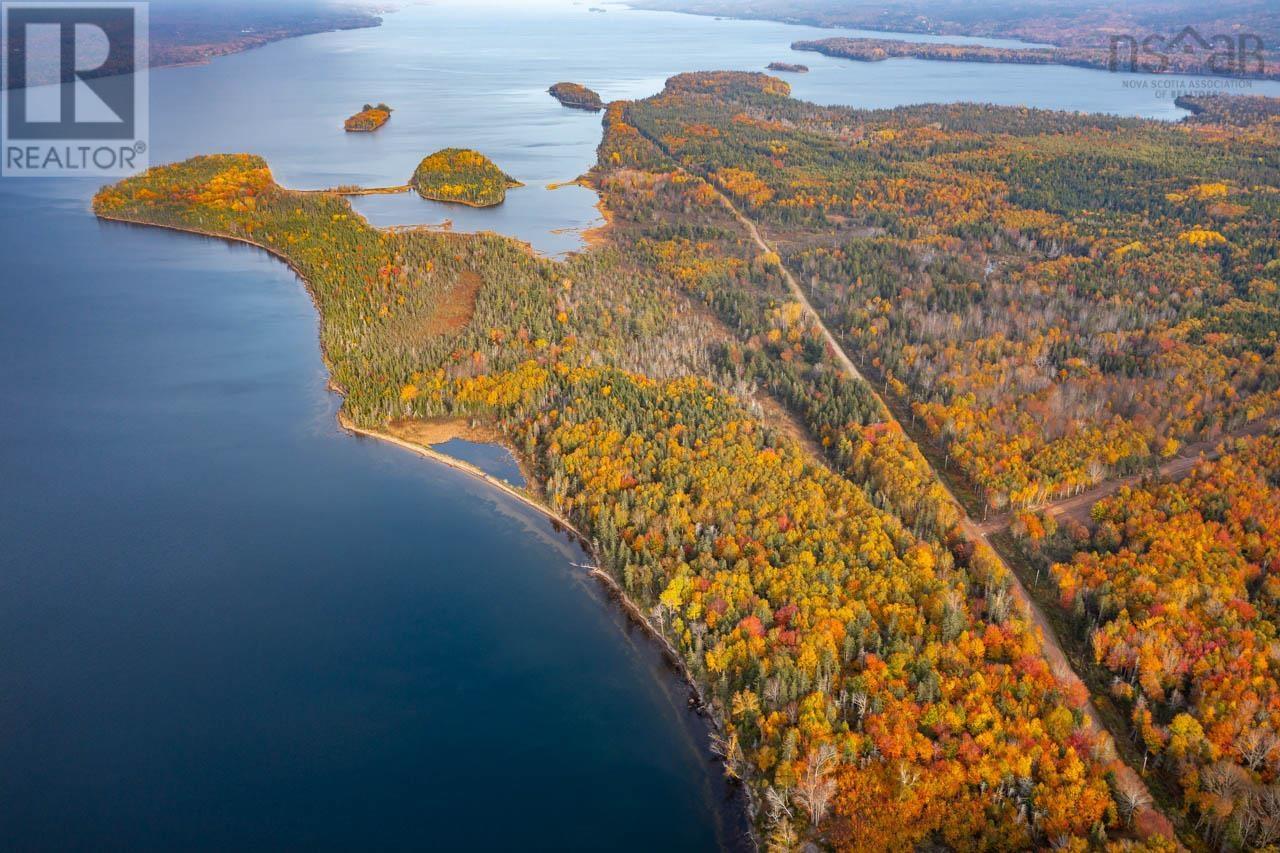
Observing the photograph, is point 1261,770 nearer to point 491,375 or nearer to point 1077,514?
→ point 1077,514

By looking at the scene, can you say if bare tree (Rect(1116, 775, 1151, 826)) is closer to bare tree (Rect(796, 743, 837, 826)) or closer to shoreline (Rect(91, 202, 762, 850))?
bare tree (Rect(796, 743, 837, 826))

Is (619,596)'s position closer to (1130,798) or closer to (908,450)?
(908,450)

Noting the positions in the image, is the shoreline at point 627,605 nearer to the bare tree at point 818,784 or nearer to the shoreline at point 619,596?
the shoreline at point 619,596

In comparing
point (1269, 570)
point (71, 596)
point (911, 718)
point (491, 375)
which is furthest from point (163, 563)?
point (1269, 570)

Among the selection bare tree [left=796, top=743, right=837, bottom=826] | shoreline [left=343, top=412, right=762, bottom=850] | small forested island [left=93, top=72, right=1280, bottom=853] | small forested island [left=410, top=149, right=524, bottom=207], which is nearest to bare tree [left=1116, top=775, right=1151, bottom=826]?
small forested island [left=93, top=72, right=1280, bottom=853]

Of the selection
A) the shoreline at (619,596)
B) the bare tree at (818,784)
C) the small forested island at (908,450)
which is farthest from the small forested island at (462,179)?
the bare tree at (818,784)

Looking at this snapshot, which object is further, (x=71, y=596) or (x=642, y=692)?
(x=71, y=596)
